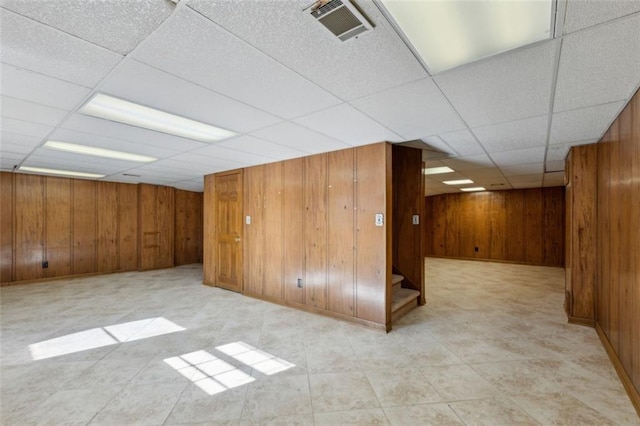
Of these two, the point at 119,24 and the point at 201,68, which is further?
the point at 201,68

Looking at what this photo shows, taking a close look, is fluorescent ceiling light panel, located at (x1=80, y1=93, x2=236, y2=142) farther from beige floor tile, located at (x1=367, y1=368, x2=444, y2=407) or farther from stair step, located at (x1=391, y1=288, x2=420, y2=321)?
stair step, located at (x1=391, y1=288, x2=420, y2=321)

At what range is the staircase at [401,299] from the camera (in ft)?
13.0

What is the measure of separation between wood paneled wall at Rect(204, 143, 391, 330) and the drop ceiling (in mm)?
589

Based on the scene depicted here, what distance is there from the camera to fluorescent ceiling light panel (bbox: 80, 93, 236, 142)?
244 centimetres

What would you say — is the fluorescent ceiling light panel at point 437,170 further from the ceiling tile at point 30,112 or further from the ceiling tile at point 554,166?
the ceiling tile at point 30,112

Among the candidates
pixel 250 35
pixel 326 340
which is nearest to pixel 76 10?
pixel 250 35

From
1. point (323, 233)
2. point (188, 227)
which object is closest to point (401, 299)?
point (323, 233)

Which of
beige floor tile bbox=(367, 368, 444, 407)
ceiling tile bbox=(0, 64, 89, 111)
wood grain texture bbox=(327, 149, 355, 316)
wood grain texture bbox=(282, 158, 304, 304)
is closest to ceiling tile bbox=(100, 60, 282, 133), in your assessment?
ceiling tile bbox=(0, 64, 89, 111)

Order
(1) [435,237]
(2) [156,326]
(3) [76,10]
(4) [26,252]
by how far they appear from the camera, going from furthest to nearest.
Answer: (1) [435,237] < (4) [26,252] < (2) [156,326] < (3) [76,10]

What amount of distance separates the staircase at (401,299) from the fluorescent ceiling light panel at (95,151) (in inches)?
178

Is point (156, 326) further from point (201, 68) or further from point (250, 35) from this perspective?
point (250, 35)

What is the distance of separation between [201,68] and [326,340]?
3.00 metres

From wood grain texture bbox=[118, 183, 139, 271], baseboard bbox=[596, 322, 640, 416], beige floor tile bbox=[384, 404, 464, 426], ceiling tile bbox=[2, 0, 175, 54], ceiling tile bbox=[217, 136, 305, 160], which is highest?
ceiling tile bbox=[2, 0, 175, 54]

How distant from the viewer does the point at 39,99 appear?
2.29 meters
